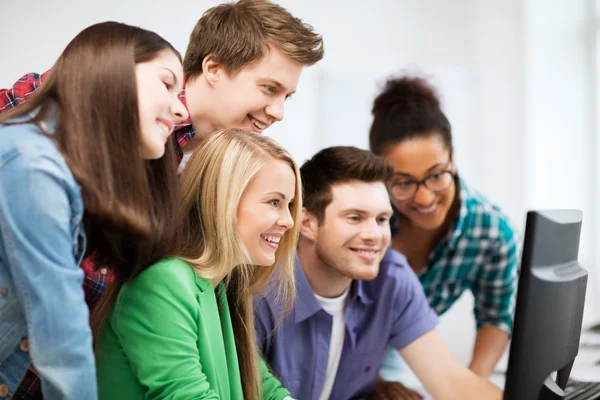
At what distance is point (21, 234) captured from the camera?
1007 mm

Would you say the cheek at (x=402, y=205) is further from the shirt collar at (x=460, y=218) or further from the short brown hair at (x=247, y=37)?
the short brown hair at (x=247, y=37)

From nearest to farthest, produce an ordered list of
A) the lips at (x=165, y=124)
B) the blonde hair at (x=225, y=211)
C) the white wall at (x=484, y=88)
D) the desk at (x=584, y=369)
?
the lips at (x=165, y=124) → the blonde hair at (x=225, y=211) → the desk at (x=584, y=369) → the white wall at (x=484, y=88)

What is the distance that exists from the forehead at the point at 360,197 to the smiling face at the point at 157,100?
759 millimetres

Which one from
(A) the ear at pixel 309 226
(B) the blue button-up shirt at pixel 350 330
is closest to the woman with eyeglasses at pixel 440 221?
(B) the blue button-up shirt at pixel 350 330

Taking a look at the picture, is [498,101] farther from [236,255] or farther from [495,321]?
[236,255]

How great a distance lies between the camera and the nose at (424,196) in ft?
7.52

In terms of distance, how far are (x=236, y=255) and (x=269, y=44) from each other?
1.83 feet

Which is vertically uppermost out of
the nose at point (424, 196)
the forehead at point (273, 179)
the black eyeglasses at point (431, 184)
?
the forehead at point (273, 179)

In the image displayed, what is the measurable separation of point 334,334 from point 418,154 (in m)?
0.69

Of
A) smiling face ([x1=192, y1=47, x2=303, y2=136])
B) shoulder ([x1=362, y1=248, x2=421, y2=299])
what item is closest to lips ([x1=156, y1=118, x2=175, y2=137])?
smiling face ([x1=192, y1=47, x2=303, y2=136])

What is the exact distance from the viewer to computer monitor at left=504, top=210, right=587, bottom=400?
3.11 ft

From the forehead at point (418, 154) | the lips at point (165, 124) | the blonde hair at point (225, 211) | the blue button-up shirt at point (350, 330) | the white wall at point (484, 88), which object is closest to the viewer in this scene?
the lips at point (165, 124)

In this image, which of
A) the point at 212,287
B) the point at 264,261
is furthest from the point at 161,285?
the point at 264,261

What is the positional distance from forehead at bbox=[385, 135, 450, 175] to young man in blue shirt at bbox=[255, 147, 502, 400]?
1.08 feet
